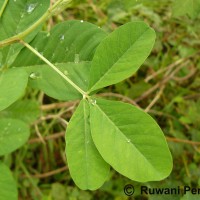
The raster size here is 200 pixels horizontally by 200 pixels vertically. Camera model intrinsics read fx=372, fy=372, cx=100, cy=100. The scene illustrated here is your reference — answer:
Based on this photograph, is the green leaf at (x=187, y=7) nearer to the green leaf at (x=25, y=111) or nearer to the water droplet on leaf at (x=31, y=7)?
the water droplet on leaf at (x=31, y=7)

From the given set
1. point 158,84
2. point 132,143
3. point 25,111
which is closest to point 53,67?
point 132,143

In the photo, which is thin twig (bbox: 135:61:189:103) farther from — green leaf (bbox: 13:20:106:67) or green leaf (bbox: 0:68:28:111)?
green leaf (bbox: 0:68:28:111)

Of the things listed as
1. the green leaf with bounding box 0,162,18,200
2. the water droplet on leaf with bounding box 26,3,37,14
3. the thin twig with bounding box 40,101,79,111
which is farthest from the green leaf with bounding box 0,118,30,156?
the thin twig with bounding box 40,101,79,111

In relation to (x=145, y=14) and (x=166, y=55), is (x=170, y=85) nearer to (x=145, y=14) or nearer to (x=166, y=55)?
(x=166, y=55)

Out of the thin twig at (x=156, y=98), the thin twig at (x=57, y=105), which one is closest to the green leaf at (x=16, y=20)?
the thin twig at (x=57, y=105)

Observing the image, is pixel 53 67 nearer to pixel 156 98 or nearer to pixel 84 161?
pixel 84 161

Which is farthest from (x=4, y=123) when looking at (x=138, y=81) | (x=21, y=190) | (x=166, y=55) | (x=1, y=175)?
(x=166, y=55)
